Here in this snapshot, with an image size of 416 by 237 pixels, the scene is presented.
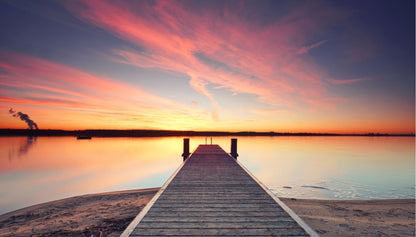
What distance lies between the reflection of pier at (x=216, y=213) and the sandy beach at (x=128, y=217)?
2.71 meters

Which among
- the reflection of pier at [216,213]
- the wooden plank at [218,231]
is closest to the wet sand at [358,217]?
the reflection of pier at [216,213]

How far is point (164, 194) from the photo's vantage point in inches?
239

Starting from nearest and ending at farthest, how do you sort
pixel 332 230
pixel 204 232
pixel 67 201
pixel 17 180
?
pixel 204 232
pixel 332 230
pixel 67 201
pixel 17 180

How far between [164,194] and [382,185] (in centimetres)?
1853

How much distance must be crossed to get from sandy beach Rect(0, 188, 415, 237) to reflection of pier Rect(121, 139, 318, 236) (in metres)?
2.71

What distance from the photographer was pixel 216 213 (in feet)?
15.7

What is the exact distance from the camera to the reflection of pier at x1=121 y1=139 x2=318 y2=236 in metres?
3.96

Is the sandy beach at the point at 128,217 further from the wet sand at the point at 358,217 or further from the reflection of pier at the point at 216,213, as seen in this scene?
the reflection of pier at the point at 216,213

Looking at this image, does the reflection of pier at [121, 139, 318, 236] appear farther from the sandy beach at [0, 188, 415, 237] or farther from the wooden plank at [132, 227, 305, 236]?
the sandy beach at [0, 188, 415, 237]

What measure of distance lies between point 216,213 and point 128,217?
4894 mm

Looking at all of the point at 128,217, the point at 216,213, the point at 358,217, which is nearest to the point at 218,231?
the point at 216,213

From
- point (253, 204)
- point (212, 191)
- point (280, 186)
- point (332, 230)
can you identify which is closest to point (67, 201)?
point (212, 191)

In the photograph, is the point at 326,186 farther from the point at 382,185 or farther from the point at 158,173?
the point at 158,173

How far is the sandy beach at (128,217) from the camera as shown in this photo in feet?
23.1
